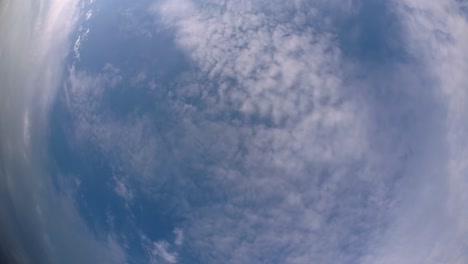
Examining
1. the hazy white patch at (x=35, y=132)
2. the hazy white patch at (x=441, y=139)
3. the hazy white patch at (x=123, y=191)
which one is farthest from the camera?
the hazy white patch at (x=35, y=132)

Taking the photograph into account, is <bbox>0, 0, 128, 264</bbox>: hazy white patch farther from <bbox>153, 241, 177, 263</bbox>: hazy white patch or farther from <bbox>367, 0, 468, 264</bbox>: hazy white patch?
<bbox>367, 0, 468, 264</bbox>: hazy white patch

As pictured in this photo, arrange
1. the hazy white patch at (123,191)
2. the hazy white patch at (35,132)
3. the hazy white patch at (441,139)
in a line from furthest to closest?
the hazy white patch at (35,132) < the hazy white patch at (123,191) < the hazy white patch at (441,139)

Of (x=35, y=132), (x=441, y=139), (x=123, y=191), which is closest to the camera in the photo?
(x=441, y=139)

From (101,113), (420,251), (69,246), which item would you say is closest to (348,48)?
(420,251)

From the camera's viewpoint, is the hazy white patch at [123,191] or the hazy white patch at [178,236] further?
the hazy white patch at [123,191]

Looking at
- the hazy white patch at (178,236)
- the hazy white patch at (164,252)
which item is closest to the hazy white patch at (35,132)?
the hazy white patch at (164,252)

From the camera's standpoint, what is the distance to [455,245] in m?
6.07

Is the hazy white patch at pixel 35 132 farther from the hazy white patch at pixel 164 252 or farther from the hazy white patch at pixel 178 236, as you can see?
the hazy white patch at pixel 178 236

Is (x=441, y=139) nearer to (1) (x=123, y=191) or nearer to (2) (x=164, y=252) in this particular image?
(2) (x=164, y=252)

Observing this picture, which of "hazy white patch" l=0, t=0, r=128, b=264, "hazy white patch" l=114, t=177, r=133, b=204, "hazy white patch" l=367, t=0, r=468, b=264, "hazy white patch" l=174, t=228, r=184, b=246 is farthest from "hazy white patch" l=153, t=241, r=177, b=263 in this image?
"hazy white patch" l=367, t=0, r=468, b=264

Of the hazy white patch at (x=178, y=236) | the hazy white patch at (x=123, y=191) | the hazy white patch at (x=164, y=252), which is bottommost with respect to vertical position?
the hazy white patch at (x=164, y=252)

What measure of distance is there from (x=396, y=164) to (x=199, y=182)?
3.07 m

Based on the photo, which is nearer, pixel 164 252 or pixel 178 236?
pixel 178 236

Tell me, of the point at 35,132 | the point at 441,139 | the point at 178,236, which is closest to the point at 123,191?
the point at 178,236
